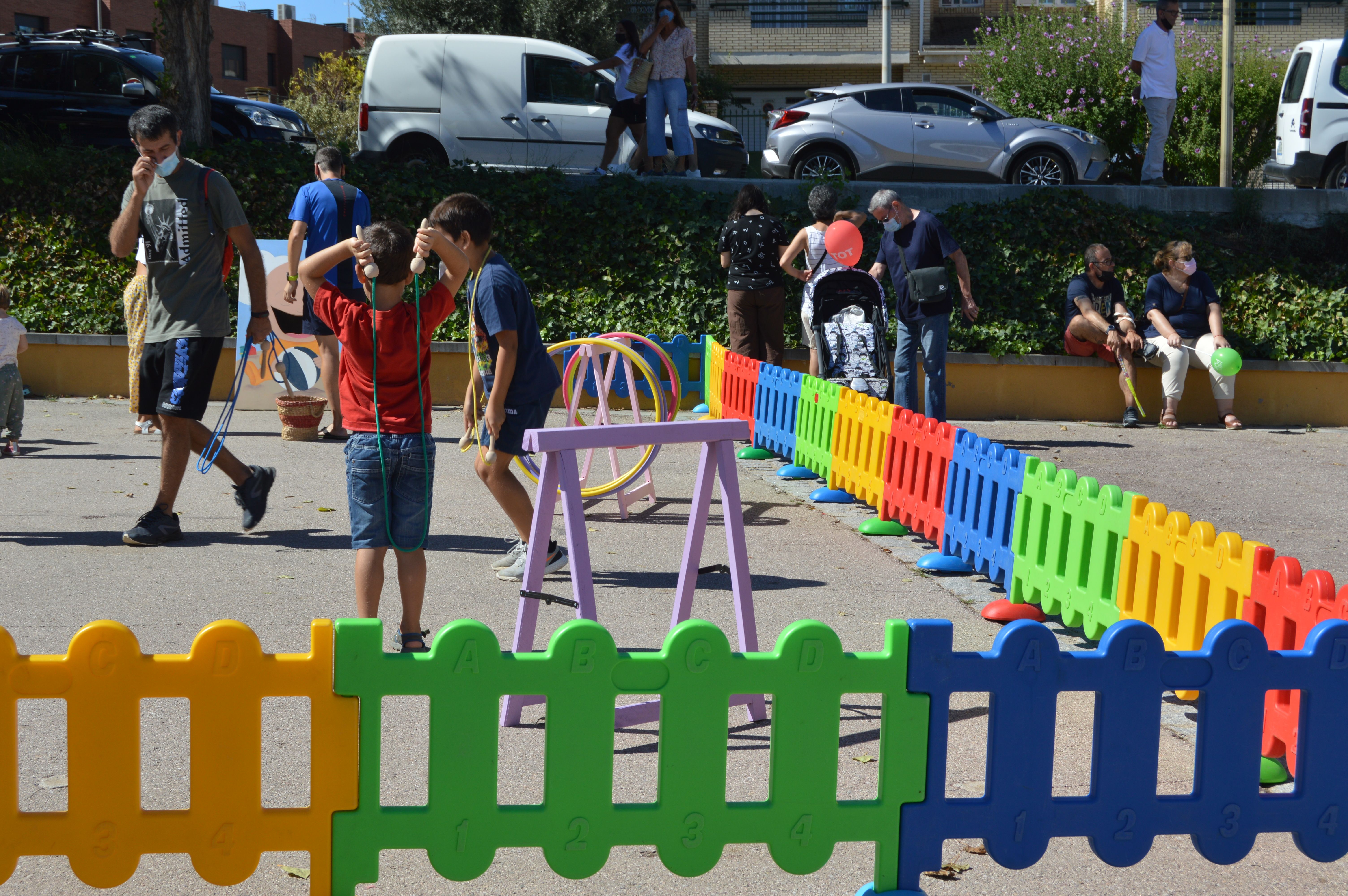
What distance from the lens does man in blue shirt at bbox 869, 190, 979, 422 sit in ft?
30.7

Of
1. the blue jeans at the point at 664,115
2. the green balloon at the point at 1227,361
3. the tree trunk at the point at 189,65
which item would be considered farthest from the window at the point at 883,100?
the tree trunk at the point at 189,65

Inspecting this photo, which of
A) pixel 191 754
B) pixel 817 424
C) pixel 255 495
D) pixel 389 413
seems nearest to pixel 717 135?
pixel 817 424

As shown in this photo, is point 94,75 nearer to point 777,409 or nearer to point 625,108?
point 625,108

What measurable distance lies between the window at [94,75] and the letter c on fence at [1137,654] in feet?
48.3

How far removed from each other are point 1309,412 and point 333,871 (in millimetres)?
11537

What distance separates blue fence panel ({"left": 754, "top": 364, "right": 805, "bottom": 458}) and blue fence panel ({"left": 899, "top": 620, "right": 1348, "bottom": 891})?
585 centimetres

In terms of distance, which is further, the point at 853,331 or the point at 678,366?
the point at 678,366

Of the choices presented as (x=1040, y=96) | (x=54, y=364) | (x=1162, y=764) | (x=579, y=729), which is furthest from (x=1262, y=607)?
(x=1040, y=96)

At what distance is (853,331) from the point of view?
357 inches

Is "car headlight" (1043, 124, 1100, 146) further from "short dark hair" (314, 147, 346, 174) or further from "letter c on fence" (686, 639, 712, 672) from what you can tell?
"letter c on fence" (686, 639, 712, 672)

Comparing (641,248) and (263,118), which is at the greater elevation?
(263,118)

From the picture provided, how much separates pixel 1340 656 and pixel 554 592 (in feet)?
11.2

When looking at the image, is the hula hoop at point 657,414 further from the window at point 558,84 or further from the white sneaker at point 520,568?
the window at point 558,84

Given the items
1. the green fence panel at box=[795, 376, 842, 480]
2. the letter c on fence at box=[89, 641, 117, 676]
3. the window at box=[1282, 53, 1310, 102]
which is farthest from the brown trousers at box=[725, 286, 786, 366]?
the window at box=[1282, 53, 1310, 102]
